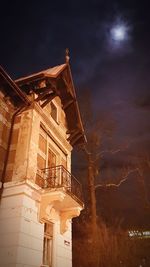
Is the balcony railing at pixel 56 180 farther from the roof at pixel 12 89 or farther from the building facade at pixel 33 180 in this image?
the roof at pixel 12 89

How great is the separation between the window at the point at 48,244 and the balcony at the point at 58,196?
43 centimetres

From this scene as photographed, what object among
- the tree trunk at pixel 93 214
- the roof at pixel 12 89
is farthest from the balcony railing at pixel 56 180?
the tree trunk at pixel 93 214

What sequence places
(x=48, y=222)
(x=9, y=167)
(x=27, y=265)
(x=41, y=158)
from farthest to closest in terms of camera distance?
1. (x=41, y=158)
2. (x=48, y=222)
3. (x=9, y=167)
4. (x=27, y=265)

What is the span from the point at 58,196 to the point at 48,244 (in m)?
2.29

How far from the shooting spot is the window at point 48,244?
9.76m

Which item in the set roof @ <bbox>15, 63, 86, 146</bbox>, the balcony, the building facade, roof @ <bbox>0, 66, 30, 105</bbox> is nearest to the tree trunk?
roof @ <bbox>15, 63, 86, 146</bbox>

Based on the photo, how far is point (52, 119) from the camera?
13180 millimetres

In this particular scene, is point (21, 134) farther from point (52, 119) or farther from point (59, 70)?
point (59, 70)

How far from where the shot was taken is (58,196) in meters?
9.55

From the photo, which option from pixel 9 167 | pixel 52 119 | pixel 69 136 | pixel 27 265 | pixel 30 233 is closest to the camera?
pixel 27 265

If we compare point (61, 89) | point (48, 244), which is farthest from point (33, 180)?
point (61, 89)

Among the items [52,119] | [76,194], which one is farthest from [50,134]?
[76,194]

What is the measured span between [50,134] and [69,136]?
9.65ft

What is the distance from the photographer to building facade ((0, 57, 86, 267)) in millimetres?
8250
